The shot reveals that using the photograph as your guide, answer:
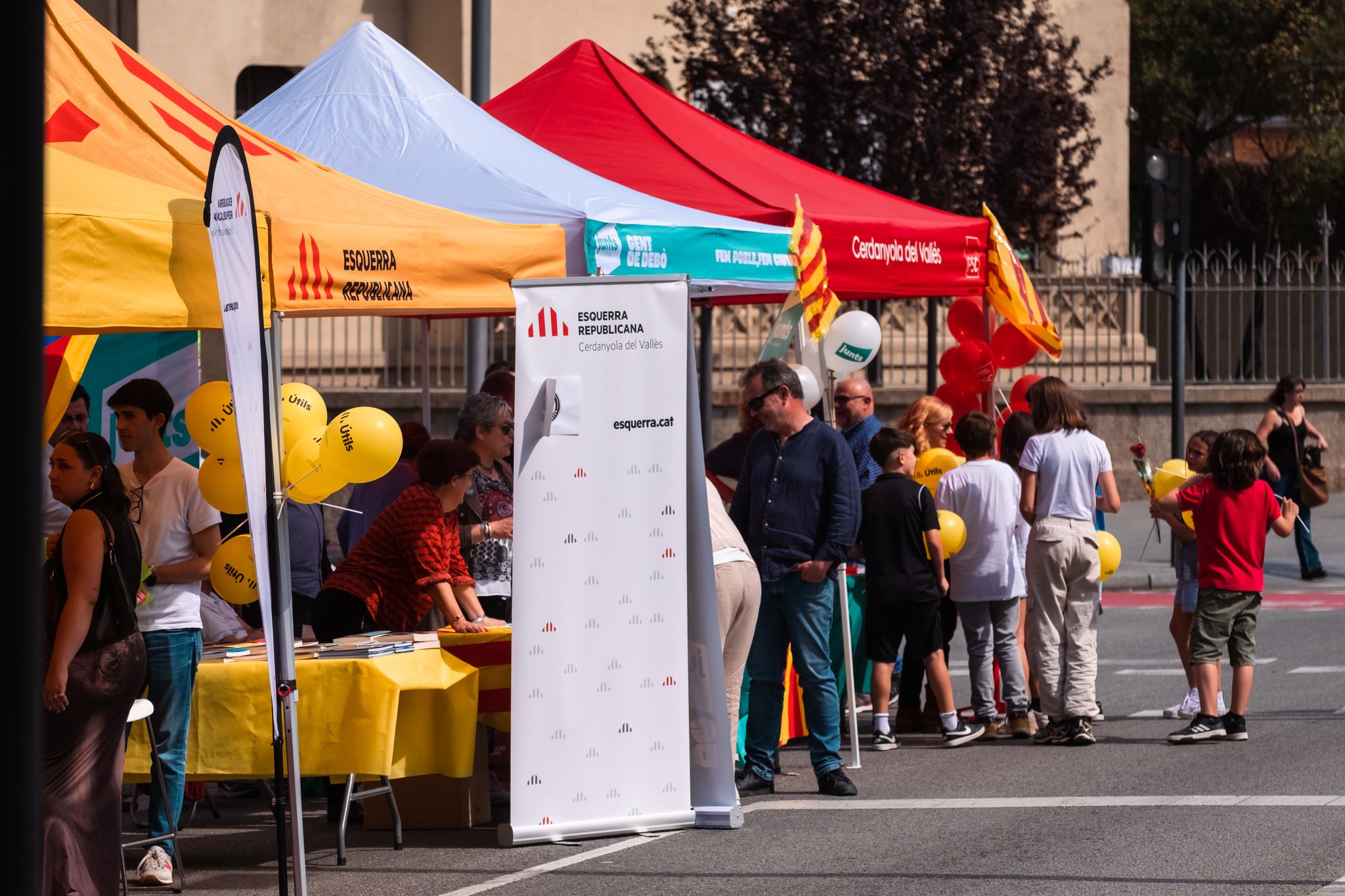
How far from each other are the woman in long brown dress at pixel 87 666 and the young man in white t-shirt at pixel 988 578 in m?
4.81

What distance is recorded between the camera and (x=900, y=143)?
2152 cm

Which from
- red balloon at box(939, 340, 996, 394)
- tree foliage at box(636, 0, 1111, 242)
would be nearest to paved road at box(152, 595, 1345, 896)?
red balloon at box(939, 340, 996, 394)

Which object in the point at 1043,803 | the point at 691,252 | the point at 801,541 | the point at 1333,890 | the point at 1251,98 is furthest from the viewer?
the point at 1251,98

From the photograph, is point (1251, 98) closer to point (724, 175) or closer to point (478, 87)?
point (478, 87)

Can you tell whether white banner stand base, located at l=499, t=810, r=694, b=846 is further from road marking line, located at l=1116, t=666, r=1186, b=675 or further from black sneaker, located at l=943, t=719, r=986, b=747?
road marking line, located at l=1116, t=666, r=1186, b=675

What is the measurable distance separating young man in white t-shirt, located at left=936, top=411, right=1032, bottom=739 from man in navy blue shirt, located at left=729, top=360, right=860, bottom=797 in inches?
60.6

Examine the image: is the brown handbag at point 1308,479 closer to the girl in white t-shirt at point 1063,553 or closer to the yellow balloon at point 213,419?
the girl in white t-shirt at point 1063,553

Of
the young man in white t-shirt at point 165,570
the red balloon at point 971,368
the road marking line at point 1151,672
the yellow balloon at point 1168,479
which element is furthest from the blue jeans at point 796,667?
the red balloon at point 971,368

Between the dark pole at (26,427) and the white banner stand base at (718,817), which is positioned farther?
the white banner stand base at (718,817)

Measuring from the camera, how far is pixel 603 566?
285 inches

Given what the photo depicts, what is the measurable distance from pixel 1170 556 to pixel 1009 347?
6.22 metres

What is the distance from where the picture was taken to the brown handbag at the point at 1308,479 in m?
15.9

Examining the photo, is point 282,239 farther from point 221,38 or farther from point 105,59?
point 221,38

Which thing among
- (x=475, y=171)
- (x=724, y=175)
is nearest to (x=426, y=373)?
(x=724, y=175)
